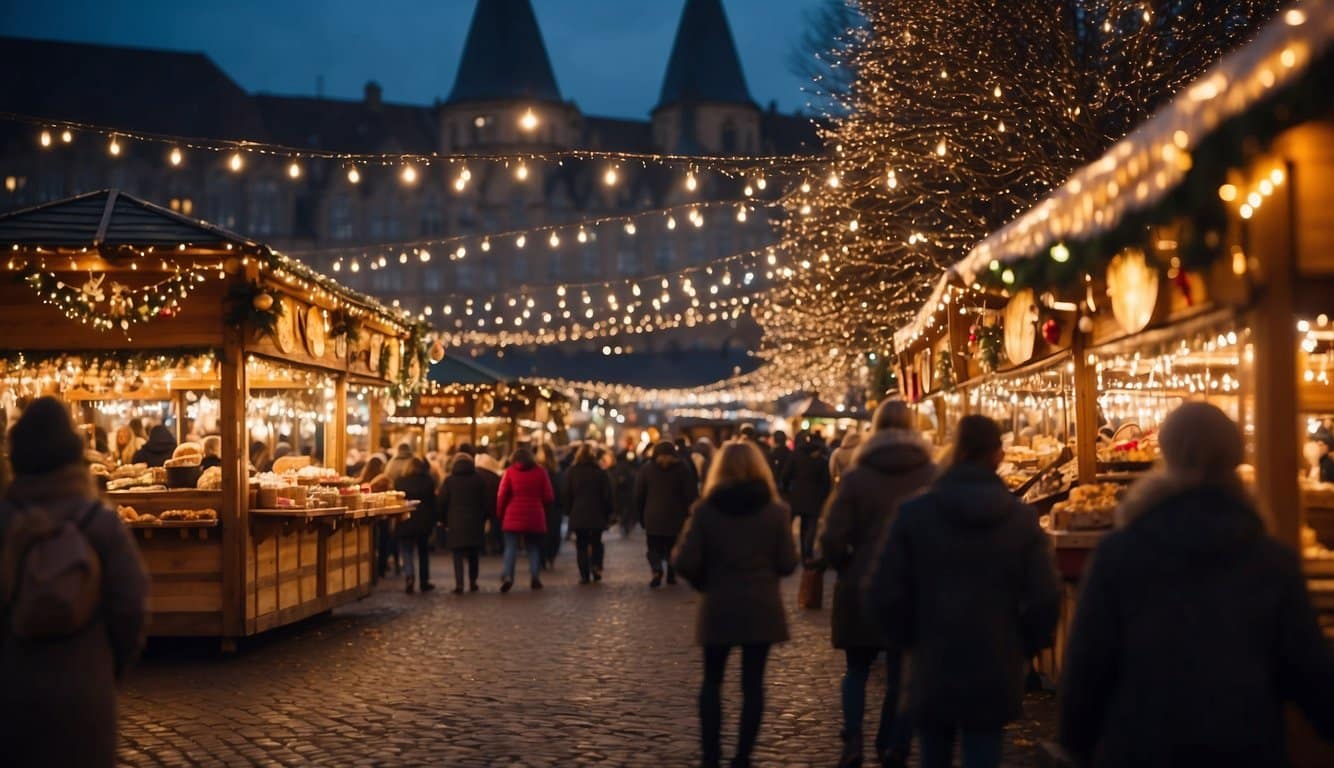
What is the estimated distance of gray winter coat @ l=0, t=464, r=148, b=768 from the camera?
4.88 m

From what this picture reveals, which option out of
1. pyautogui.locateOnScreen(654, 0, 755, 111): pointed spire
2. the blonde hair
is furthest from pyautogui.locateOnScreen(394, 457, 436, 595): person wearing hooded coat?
pyautogui.locateOnScreen(654, 0, 755, 111): pointed spire

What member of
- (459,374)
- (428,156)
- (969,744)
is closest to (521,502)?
(428,156)

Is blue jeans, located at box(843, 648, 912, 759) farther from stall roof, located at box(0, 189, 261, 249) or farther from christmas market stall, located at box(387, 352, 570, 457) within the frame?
christmas market stall, located at box(387, 352, 570, 457)

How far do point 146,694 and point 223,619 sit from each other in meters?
2.03

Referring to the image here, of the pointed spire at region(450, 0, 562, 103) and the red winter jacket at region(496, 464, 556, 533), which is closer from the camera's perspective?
the red winter jacket at region(496, 464, 556, 533)

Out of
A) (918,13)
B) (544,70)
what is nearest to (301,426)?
(918,13)

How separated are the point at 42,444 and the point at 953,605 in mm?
2936

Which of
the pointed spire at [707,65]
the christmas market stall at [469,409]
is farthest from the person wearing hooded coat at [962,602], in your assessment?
the pointed spire at [707,65]

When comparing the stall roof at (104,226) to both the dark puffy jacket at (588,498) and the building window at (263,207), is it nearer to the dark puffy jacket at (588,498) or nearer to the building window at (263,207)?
the dark puffy jacket at (588,498)

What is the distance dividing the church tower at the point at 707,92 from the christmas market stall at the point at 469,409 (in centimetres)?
6112

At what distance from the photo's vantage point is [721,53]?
97.0 m

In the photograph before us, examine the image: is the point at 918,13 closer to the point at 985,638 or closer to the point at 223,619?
the point at 223,619

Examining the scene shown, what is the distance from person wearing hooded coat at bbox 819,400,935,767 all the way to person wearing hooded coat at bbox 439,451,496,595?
11141 mm

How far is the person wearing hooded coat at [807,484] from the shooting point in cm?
1989
